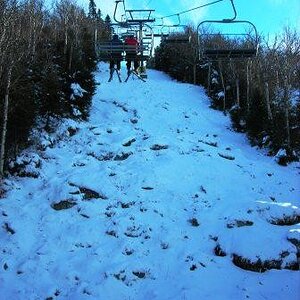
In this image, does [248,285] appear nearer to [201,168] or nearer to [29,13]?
[201,168]

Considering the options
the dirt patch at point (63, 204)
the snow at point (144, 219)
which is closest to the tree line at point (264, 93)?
the snow at point (144, 219)

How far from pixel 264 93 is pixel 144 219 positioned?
19.8 meters

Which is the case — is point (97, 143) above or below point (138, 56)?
below

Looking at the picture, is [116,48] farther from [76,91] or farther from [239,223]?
[76,91]

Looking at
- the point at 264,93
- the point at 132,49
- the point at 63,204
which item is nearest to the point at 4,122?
the point at 63,204

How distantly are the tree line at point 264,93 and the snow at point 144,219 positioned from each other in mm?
2226

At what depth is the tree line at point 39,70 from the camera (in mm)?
23078

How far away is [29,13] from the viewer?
37.0 meters

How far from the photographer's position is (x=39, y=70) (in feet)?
96.5

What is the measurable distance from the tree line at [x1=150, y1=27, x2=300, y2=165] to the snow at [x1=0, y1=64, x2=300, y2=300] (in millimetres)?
2226

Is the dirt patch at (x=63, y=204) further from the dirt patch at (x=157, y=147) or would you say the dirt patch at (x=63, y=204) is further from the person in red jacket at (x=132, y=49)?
the dirt patch at (x=157, y=147)

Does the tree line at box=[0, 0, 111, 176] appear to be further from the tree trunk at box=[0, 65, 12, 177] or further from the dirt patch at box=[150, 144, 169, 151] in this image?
the dirt patch at box=[150, 144, 169, 151]

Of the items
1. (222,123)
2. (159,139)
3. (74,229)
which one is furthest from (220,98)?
(74,229)

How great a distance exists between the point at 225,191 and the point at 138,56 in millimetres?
7151
